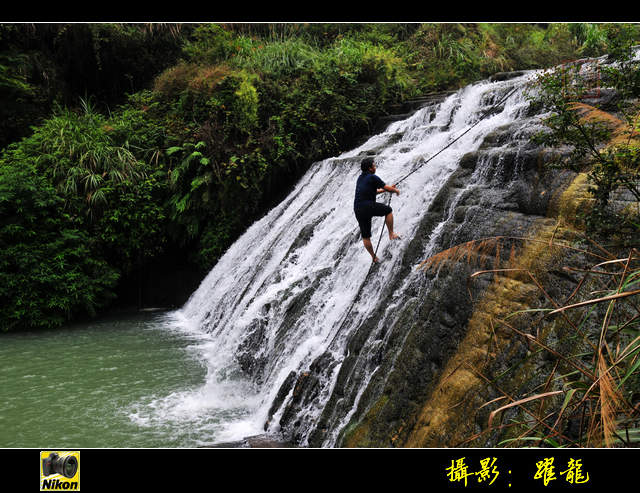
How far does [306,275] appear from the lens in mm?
6035

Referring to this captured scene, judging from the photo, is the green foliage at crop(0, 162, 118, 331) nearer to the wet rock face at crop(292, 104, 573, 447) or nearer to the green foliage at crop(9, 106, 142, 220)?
the green foliage at crop(9, 106, 142, 220)

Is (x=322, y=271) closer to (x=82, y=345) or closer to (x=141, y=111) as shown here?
(x=82, y=345)

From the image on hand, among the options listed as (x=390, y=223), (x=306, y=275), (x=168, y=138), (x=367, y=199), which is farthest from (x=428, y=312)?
(x=168, y=138)

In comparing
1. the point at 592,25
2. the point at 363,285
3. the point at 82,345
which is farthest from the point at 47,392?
the point at 592,25

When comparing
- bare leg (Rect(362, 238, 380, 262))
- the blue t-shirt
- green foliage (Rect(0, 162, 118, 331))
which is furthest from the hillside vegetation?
Result: bare leg (Rect(362, 238, 380, 262))

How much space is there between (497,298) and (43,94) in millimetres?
13524

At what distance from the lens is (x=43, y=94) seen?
12.3m
